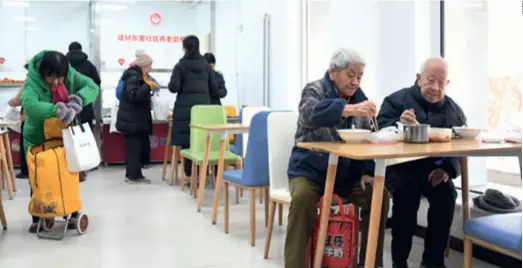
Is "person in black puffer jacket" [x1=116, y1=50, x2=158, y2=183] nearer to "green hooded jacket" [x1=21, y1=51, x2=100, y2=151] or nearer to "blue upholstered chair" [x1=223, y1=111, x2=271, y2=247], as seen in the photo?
"green hooded jacket" [x1=21, y1=51, x2=100, y2=151]

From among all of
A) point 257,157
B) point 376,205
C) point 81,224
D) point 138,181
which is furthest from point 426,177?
point 138,181

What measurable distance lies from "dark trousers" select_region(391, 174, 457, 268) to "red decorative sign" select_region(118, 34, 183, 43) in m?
6.57

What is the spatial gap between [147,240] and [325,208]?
1629 millimetres

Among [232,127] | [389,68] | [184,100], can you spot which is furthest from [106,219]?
[389,68]

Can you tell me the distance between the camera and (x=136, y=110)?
5770mm

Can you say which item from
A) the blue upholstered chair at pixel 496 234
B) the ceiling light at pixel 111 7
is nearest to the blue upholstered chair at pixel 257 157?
the blue upholstered chair at pixel 496 234

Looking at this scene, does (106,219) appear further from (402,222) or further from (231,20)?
(231,20)

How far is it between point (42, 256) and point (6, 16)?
6342mm

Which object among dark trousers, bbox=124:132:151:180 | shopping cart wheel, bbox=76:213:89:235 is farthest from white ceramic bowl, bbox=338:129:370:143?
dark trousers, bbox=124:132:151:180

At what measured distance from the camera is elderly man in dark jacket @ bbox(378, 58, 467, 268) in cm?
277

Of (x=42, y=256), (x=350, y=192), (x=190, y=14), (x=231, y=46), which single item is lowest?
(x=42, y=256)

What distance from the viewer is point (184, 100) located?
218 inches

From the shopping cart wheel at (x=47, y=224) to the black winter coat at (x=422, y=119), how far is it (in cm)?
239

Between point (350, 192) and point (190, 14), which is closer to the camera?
point (350, 192)
